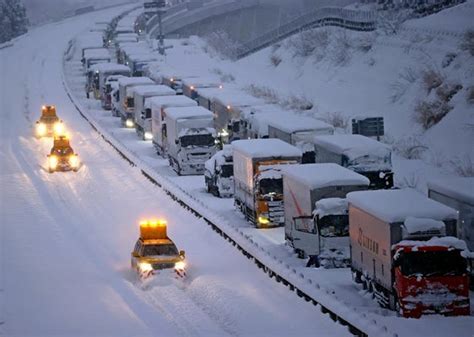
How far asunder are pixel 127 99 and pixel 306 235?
40459 mm

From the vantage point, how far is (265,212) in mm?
42344

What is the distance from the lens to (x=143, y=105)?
68.7 m

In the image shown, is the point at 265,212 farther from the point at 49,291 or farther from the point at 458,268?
the point at 458,268

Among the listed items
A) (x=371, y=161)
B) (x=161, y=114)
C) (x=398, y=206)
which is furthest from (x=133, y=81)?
(x=398, y=206)

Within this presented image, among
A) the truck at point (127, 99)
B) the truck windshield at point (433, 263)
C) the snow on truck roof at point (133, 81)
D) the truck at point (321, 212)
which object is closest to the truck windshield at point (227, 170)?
the truck at point (321, 212)

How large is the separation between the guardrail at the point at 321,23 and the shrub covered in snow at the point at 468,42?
17.8m

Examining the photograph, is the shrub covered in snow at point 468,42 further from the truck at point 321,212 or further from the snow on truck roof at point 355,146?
the truck at point 321,212

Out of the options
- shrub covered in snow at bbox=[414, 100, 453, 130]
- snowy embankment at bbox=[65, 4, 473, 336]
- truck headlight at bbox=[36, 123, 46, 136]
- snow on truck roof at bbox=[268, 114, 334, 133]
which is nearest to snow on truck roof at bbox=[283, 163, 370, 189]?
snowy embankment at bbox=[65, 4, 473, 336]

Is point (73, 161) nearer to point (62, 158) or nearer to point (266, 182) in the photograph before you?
point (62, 158)

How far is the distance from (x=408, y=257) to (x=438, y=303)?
1.35 meters

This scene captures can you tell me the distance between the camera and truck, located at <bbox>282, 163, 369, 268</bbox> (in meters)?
34.8

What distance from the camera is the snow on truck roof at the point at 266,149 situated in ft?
140

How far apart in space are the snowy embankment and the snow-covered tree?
363 ft

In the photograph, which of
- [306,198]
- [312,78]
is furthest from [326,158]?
[312,78]
